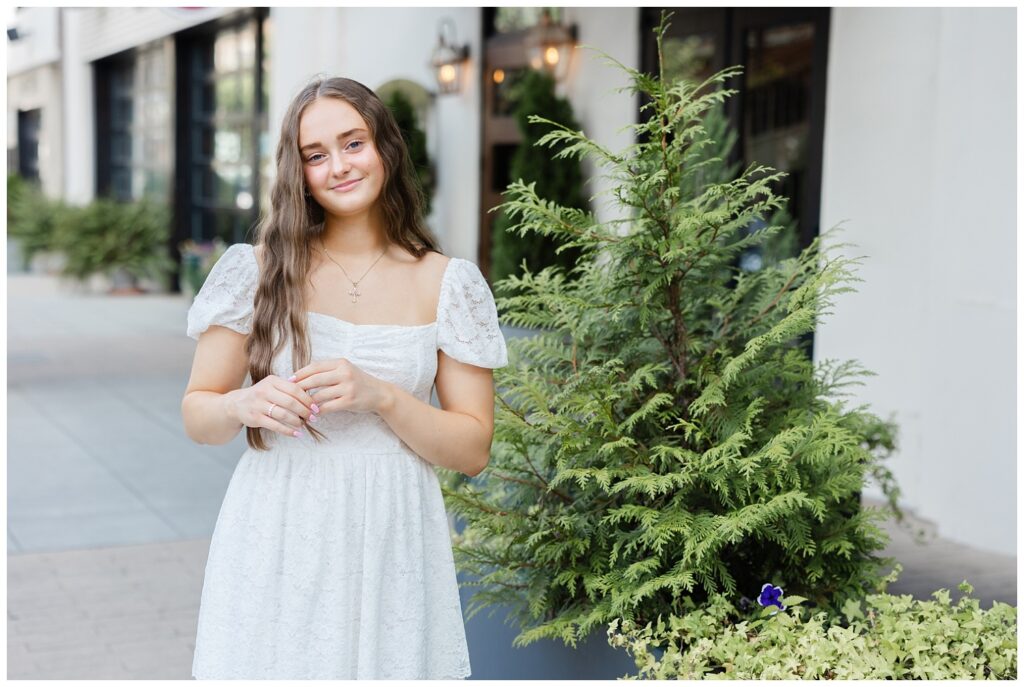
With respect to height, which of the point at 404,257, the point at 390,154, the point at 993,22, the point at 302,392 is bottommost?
the point at 302,392

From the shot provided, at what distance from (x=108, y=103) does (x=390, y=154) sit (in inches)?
834

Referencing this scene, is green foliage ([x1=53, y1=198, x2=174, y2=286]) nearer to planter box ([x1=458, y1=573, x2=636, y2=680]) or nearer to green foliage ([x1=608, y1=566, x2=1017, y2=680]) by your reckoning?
planter box ([x1=458, y1=573, x2=636, y2=680])

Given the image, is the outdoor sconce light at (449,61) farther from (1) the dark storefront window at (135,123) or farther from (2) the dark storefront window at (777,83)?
(1) the dark storefront window at (135,123)

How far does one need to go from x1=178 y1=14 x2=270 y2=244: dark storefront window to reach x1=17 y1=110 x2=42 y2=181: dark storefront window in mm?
11370

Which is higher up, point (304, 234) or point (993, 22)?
point (993, 22)

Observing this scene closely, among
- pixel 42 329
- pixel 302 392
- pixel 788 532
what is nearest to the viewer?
pixel 302 392

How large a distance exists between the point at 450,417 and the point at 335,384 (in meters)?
0.29

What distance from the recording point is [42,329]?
1379 cm

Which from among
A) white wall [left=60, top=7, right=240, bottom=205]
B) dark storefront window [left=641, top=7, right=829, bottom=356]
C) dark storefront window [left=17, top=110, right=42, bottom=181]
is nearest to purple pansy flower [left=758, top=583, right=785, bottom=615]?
dark storefront window [left=641, top=7, right=829, bottom=356]

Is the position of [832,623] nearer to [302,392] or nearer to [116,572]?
[302,392]

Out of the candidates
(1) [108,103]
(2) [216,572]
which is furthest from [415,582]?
(1) [108,103]

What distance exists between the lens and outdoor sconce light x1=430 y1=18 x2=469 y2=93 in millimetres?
10680

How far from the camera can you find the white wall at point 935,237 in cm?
562

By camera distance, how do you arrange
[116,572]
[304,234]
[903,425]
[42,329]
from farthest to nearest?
1. [42,329]
2. [903,425]
3. [116,572]
4. [304,234]
